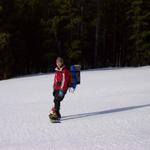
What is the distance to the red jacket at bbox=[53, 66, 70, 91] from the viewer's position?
12.0m

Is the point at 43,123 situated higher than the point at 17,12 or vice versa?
the point at 17,12

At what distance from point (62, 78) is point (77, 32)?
43644mm

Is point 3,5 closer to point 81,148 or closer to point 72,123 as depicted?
point 72,123

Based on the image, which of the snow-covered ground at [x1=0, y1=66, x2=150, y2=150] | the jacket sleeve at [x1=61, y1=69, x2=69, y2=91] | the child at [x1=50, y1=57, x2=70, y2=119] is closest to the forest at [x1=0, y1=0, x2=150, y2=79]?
the snow-covered ground at [x1=0, y1=66, x2=150, y2=150]

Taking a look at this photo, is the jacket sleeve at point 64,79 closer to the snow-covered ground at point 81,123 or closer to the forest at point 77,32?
the snow-covered ground at point 81,123

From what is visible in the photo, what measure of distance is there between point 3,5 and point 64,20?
12213 mm

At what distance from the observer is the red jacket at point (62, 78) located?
12.0m

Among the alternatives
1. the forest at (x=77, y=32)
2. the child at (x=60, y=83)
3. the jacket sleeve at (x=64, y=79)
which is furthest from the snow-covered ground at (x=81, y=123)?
the forest at (x=77, y=32)

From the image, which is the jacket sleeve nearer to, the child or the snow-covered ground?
the child

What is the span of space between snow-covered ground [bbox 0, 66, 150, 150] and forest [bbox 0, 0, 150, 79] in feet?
95.9

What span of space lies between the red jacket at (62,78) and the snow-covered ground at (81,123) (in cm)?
91

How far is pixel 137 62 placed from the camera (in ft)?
182

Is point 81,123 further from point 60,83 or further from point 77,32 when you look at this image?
point 77,32

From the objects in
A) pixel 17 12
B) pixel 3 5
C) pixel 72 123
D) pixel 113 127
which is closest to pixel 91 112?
pixel 72 123
